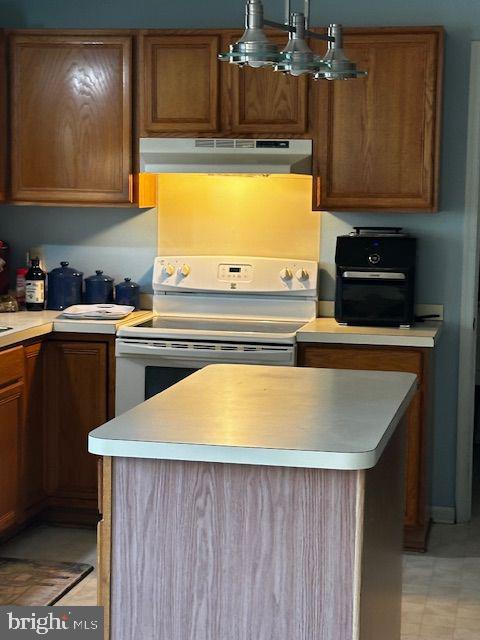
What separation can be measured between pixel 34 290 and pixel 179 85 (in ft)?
3.86

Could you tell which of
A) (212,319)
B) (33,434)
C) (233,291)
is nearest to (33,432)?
(33,434)

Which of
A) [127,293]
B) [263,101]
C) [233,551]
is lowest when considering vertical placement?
[233,551]

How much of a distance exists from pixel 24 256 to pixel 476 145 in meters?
2.20

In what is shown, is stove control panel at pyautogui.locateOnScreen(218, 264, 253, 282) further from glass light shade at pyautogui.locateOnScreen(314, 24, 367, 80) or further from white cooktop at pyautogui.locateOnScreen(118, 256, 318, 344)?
glass light shade at pyautogui.locateOnScreen(314, 24, 367, 80)

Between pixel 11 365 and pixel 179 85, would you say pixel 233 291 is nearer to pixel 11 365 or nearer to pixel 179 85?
pixel 179 85

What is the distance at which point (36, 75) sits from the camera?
486 centimetres

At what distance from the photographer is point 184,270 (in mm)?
5066

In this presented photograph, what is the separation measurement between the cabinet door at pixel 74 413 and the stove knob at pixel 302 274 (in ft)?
3.12

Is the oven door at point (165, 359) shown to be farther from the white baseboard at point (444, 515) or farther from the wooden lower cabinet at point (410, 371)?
the white baseboard at point (444, 515)

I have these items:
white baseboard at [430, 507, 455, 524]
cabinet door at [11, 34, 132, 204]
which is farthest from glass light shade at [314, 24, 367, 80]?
white baseboard at [430, 507, 455, 524]

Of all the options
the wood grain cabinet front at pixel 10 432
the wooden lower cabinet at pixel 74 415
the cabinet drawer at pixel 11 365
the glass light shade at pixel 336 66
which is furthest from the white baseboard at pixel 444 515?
the glass light shade at pixel 336 66

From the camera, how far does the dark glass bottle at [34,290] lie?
5062 millimetres

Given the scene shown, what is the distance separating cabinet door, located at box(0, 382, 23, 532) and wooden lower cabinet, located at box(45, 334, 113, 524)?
0.87ft

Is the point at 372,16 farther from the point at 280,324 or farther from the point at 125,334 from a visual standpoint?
the point at 125,334
